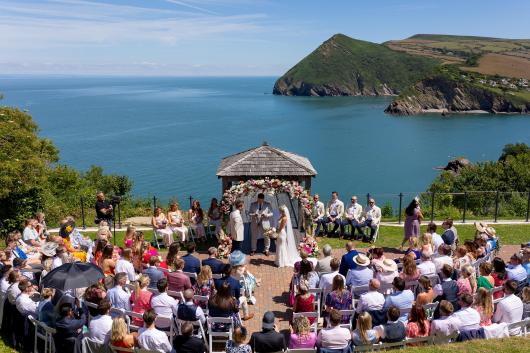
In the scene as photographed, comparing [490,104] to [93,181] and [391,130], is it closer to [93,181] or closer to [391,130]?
[391,130]

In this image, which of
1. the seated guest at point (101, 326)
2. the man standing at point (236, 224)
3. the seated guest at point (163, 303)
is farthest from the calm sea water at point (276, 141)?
the seated guest at point (101, 326)

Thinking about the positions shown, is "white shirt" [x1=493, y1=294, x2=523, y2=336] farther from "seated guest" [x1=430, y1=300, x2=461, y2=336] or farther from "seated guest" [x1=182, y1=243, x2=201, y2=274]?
"seated guest" [x1=182, y1=243, x2=201, y2=274]

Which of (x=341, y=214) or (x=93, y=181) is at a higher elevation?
(x=341, y=214)

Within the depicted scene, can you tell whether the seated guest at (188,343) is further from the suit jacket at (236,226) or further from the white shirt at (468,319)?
the suit jacket at (236,226)

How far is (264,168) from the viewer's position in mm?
16312

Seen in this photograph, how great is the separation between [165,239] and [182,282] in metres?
6.49

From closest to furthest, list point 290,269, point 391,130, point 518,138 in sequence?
1. point 290,269
2. point 518,138
3. point 391,130

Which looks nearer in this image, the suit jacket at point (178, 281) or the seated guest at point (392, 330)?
the seated guest at point (392, 330)

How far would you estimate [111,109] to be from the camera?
176000 mm

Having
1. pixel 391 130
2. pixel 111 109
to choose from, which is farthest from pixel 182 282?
pixel 111 109

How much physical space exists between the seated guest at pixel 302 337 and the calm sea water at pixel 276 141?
5147cm

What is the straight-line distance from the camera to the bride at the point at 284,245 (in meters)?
14.0

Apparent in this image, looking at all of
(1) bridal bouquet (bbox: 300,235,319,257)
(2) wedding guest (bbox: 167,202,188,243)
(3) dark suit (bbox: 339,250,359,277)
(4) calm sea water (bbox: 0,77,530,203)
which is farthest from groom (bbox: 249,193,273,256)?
(4) calm sea water (bbox: 0,77,530,203)

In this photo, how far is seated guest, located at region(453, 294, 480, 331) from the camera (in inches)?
324
